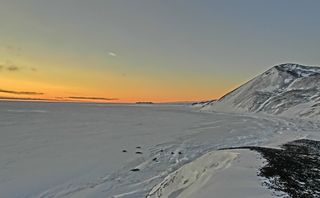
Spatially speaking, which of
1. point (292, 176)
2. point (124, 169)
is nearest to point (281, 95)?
point (124, 169)

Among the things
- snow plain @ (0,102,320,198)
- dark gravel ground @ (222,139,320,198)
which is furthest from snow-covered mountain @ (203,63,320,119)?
dark gravel ground @ (222,139,320,198)

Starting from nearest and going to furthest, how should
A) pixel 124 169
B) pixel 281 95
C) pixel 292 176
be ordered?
1. pixel 292 176
2. pixel 124 169
3. pixel 281 95

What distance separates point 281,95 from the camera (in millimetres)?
117188

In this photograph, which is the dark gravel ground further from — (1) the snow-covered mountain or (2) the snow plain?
(1) the snow-covered mountain

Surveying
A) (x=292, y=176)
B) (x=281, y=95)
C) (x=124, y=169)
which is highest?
(x=281, y=95)

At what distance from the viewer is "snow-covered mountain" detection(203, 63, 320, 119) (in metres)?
92.0

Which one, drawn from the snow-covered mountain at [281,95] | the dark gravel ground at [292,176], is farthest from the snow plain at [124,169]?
the snow-covered mountain at [281,95]

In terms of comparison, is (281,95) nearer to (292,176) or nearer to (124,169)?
(124,169)

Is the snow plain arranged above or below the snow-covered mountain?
below

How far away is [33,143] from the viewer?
1117 inches

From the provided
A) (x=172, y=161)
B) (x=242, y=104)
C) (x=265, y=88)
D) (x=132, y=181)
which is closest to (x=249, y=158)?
(x=132, y=181)

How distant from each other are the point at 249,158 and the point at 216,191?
450 cm

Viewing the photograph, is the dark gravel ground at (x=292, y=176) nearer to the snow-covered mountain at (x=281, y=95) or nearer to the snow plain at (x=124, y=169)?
the snow plain at (x=124, y=169)

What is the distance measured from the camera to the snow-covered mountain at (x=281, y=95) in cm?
9196
